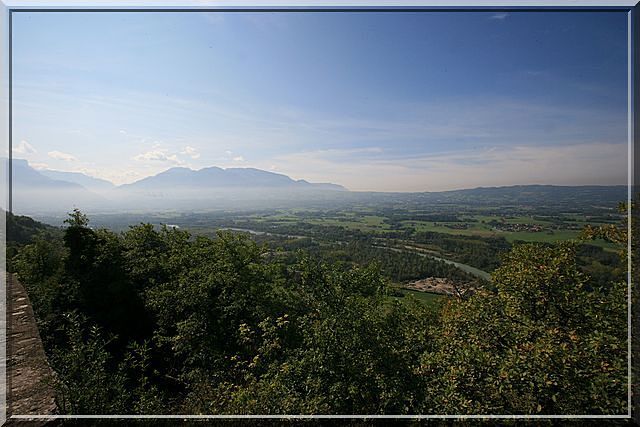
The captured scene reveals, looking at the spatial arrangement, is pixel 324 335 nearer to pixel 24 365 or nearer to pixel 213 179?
pixel 213 179

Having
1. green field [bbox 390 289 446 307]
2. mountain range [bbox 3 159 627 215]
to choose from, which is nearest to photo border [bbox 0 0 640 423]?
mountain range [bbox 3 159 627 215]

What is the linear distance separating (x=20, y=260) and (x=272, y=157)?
2.09 m

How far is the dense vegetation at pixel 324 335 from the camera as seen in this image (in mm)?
2066

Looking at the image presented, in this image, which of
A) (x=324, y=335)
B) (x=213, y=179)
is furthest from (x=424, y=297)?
(x=213, y=179)

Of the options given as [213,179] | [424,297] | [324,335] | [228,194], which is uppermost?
[213,179]

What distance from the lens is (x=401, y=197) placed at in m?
2.76

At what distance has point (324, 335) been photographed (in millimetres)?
2439

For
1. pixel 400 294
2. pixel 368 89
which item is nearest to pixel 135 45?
pixel 368 89

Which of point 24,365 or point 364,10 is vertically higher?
point 364,10

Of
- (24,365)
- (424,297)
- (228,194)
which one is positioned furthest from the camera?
(424,297)

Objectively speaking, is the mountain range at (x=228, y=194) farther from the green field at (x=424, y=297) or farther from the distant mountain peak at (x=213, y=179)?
the green field at (x=424, y=297)

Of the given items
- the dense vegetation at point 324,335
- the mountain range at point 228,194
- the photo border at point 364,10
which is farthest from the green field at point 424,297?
the photo border at point 364,10

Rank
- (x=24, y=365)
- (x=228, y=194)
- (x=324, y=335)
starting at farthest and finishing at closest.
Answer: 1. (x=228, y=194)
2. (x=324, y=335)
3. (x=24, y=365)

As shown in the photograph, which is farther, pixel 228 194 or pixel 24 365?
pixel 228 194
